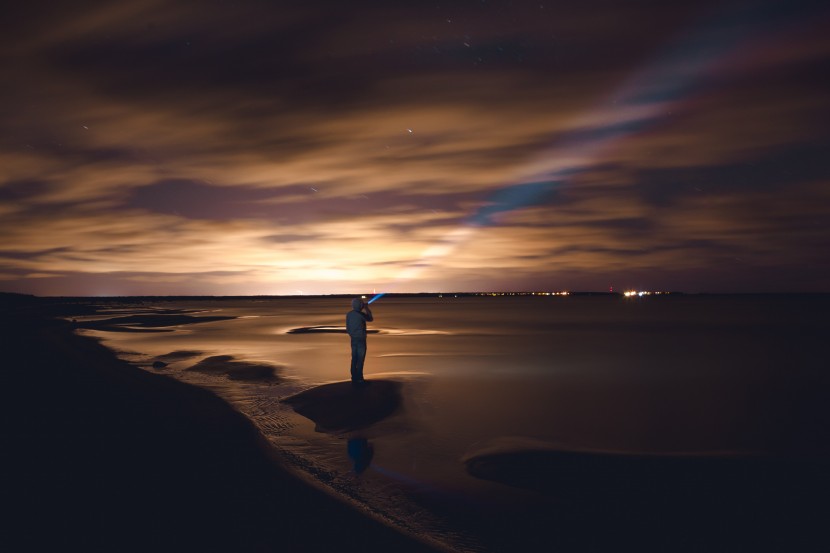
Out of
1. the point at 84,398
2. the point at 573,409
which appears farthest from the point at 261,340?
the point at 573,409

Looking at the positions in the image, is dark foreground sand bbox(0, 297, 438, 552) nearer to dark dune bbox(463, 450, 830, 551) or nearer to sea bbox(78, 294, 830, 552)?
sea bbox(78, 294, 830, 552)

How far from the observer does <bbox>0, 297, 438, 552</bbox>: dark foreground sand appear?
23.0 feet

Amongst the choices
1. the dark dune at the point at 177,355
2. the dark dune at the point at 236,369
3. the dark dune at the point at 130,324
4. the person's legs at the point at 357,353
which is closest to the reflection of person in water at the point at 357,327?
the person's legs at the point at 357,353

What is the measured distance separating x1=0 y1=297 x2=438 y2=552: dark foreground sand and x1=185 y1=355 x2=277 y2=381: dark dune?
25.9 ft

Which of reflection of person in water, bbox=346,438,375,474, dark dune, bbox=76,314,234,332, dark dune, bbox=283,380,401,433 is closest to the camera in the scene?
reflection of person in water, bbox=346,438,375,474

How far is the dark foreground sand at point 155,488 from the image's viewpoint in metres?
7.00

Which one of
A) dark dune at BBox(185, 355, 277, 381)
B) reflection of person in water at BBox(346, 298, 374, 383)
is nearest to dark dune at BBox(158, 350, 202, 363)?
dark dune at BBox(185, 355, 277, 381)

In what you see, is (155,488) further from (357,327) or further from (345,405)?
(357,327)

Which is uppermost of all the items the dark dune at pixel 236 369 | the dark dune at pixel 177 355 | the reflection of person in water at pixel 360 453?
the reflection of person in water at pixel 360 453

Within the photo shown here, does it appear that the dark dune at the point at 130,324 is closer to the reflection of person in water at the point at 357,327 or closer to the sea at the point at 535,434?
the sea at the point at 535,434

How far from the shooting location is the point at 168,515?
A: 25.0 feet

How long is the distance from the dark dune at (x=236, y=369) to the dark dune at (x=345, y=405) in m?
6.70

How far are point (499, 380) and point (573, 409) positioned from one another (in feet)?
20.6

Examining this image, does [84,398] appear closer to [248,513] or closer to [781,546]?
[248,513]
